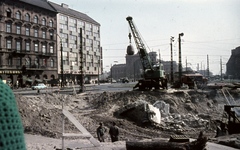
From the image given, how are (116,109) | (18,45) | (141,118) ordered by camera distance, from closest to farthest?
(141,118) < (116,109) < (18,45)

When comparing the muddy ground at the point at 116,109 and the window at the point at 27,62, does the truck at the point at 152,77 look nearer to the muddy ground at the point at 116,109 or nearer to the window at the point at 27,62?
the muddy ground at the point at 116,109

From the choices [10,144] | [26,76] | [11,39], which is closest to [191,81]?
[26,76]

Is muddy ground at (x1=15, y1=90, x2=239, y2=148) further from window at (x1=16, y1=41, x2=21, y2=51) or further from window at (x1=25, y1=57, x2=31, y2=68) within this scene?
window at (x1=16, y1=41, x2=21, y2=51)

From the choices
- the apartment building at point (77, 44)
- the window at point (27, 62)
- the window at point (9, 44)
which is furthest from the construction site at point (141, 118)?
the apartment building at point (77, 44)

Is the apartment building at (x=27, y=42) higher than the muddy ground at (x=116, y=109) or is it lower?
higher

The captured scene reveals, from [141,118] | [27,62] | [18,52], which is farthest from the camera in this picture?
[27,62]

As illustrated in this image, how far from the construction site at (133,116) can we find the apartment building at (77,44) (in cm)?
3665

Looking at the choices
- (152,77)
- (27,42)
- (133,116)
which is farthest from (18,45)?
(133,116)

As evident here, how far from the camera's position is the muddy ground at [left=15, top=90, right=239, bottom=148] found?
559 inches

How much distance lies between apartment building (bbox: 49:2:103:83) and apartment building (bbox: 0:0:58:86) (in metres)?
3.91

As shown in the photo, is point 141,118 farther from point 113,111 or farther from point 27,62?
point 27,62

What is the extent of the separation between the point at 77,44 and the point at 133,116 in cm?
5265

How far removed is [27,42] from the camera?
5006 cm

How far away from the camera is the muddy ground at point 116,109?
14195 millimetres
